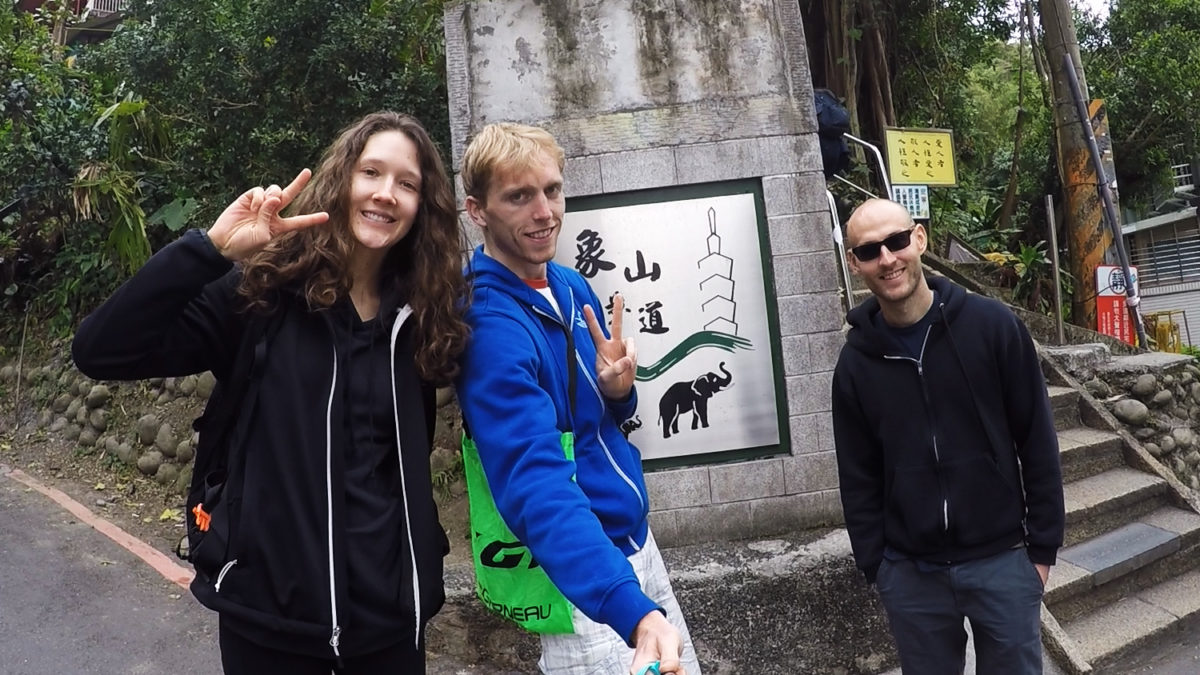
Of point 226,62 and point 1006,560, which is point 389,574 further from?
point 226,62

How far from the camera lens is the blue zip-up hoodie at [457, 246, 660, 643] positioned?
4.97 feet

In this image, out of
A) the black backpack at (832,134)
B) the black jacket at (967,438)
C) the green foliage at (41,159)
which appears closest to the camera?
the black jacket at (967,438)

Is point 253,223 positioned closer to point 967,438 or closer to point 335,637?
point 335,637

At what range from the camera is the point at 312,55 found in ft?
20.0

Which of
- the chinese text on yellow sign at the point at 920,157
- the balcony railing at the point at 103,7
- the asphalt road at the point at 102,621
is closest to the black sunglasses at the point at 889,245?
the asphalt road at the point at 102,621

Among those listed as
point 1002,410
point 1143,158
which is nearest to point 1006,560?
point 1002,410

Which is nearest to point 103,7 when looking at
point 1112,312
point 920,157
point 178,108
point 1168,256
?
point 178,108

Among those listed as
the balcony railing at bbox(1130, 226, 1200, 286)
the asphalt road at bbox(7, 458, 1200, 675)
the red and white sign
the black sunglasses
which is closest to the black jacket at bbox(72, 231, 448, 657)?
the black sunglasses

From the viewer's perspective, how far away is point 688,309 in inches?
174

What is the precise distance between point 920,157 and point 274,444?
305 inches

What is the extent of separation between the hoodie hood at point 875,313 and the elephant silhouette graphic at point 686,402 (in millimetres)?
1621

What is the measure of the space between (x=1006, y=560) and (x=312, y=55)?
18.0ft

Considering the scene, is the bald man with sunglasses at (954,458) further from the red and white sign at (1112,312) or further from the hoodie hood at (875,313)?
the red and white sign at (1112,312)

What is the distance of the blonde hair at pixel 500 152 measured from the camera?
1790mm
